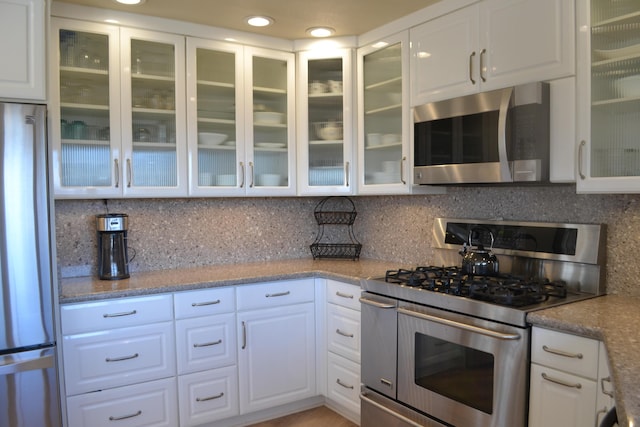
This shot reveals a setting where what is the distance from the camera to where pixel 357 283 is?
8.95 feet

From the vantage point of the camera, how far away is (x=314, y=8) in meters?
2.71

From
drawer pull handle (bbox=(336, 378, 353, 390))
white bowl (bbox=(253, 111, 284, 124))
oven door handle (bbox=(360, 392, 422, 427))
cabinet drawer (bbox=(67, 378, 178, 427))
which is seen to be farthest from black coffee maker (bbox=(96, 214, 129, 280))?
oven door handle (bbox=(360, 392, 422, 427))

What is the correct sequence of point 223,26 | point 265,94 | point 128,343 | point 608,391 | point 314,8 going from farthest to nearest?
point 265,94
point 223,26
point 314,8
point 128,343
point 608,391

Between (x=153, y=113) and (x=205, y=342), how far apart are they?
1.33 metres

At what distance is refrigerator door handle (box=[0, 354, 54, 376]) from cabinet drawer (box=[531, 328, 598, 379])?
6.66 feet

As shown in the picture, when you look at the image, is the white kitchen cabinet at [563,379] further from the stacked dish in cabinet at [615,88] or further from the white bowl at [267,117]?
the white bowl at [267,117]

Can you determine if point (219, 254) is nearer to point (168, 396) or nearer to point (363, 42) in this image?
point (168, 396)

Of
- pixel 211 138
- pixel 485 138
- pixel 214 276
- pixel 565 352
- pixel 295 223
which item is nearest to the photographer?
pixel 565 352

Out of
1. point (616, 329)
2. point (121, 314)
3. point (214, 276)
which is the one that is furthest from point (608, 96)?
point (121, 314)

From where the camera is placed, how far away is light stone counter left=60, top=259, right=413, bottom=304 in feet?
8.07

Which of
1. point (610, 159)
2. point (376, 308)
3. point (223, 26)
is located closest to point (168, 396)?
point (376, 308)

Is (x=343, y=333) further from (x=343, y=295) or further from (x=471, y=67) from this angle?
(x=471, y=67)

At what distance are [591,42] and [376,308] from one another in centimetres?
154

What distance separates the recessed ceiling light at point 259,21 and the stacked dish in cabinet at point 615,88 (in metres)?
1.68
